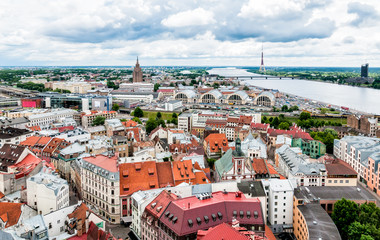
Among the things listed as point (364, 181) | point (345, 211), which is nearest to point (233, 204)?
point (345, 211)

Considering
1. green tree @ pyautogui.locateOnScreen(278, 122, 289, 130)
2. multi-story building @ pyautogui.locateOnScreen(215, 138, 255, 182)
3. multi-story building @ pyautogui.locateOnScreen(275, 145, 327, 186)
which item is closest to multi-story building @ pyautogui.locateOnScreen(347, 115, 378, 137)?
green tree @ pyautogui.locateOnScreen(278, 122, 289, 130)

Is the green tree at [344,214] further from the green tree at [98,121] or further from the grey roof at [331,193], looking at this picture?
the green tree at [98,121]

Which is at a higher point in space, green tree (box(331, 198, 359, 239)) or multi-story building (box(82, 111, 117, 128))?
multi-story building (box(82, 111, 117, 128))

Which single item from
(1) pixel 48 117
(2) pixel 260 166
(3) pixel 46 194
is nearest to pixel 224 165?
(2) pixel 260 166

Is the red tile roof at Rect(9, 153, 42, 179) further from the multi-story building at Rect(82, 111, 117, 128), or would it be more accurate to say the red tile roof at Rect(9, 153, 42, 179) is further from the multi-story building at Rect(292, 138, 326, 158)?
the multi-story building at Rect(82, 111, 117, 128)

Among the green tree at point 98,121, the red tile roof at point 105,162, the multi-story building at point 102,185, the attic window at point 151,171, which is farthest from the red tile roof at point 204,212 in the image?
the green tree at point 98,121

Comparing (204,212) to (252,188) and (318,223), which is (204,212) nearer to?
(252,188)

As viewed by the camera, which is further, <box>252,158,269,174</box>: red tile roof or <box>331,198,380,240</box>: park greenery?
<box>252,158,269,174</box>: red tile roof

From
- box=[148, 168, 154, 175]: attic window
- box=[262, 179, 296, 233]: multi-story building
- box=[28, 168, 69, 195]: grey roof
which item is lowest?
box=[262, 179, 296, 233]: multi-story building
